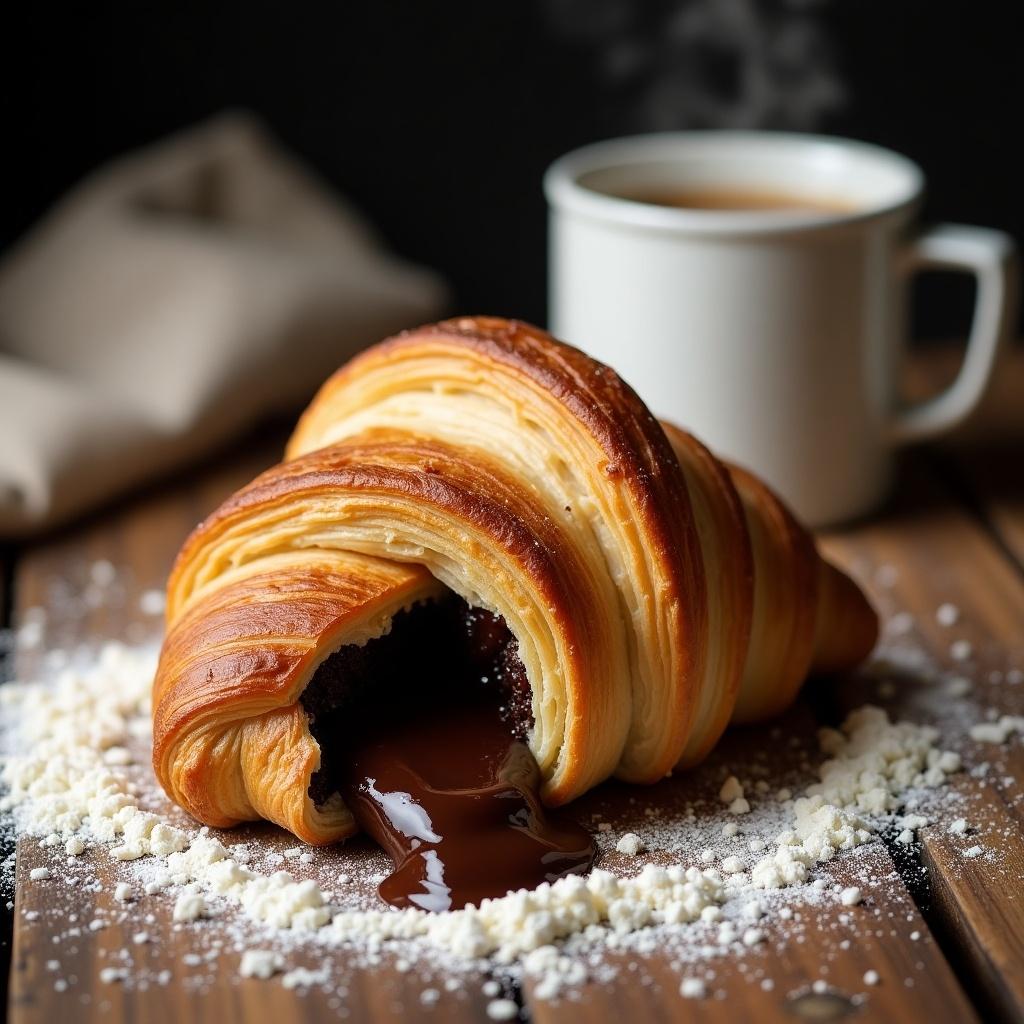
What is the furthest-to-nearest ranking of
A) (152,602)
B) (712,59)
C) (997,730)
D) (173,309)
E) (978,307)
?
1. (712,59)
2. (173,309)
3. (978,307)
4. (152,602)
5. (997,730)

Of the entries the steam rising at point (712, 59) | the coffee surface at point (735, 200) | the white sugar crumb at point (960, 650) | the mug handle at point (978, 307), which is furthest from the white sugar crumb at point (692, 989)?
the steam rising at point (712, 59)

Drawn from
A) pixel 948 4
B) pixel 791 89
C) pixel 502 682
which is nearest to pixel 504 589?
pixel 502 682

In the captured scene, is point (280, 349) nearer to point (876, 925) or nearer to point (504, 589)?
point (504, 589)

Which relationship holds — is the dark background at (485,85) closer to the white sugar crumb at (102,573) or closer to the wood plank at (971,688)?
the wood plank at (971,688)

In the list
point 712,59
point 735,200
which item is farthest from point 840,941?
point 712,59

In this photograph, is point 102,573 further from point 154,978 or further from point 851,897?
point 851,897
